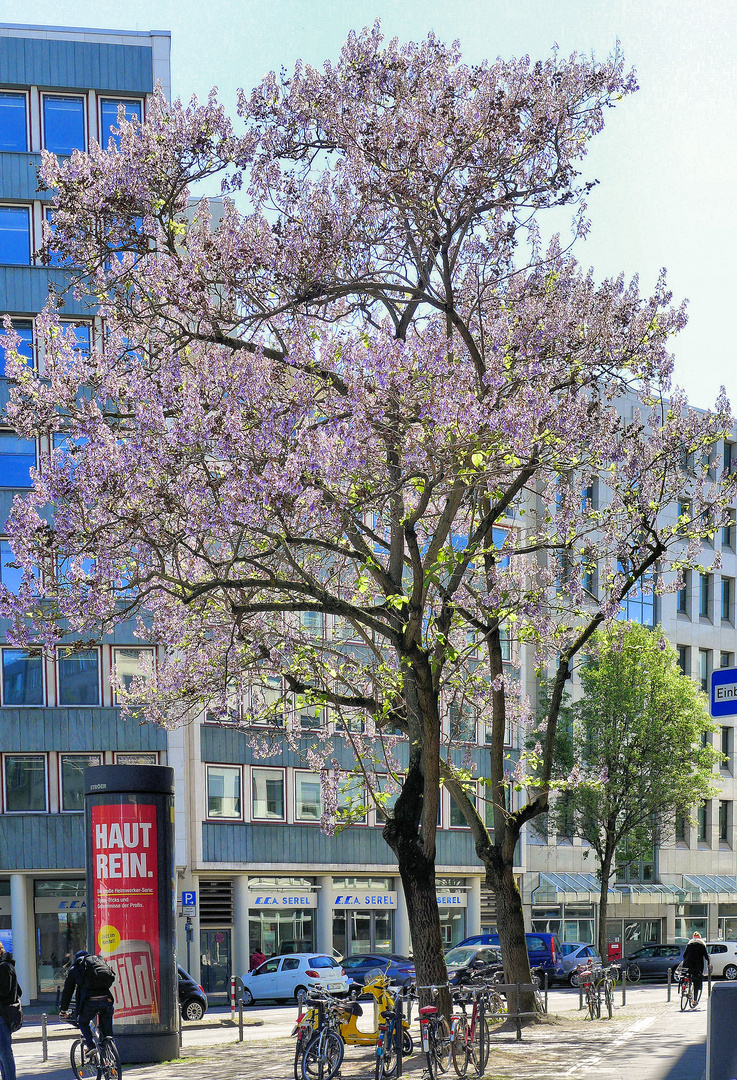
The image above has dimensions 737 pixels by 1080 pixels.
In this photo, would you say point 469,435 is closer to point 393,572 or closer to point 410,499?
point 393,572

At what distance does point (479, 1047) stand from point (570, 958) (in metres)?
28.5

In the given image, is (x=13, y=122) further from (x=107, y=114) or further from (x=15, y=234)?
(x=15, y=234)

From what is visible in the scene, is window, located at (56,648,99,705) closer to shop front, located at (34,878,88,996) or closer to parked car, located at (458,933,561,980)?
shop front, located at (34,878,88,996)

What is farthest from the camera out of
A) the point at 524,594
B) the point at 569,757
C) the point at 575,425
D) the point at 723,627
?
the point at 723,627

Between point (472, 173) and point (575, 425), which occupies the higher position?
point (472, 173)

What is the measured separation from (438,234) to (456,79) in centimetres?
174

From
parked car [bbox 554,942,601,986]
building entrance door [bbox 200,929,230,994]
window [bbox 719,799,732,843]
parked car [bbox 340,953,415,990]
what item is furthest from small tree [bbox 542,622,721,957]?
window [bbox 719,799,732,843]

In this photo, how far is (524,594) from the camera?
20109 millimetres

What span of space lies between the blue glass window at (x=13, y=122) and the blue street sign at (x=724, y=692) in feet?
119

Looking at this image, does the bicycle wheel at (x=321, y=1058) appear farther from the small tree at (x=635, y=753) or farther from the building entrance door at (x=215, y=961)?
the small tree at (x=635, y=753)

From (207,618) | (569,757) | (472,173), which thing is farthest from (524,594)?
(569,757)

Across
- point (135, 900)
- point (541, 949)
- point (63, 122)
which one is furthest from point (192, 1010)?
point (63, 122)

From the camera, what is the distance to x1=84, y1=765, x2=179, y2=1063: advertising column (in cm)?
1802

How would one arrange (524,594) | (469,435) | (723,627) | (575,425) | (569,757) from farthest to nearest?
(723,627) < (569,757) < (524,594) < (575,425) < (469,435)
